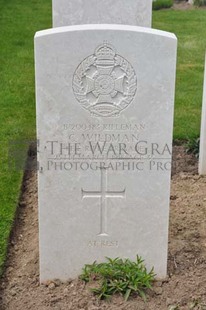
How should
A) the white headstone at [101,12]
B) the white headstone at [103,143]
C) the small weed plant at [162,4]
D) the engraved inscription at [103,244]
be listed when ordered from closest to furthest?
the white headstone at [103,143], the engraved inscription at [103,244], the white headstone at [101,12], the small weed plant at [162,4]

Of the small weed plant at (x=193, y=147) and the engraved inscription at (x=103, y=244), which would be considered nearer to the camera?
→ the engraved inscription at (x=103, y=244)

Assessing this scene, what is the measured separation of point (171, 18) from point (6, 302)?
9.46 metres

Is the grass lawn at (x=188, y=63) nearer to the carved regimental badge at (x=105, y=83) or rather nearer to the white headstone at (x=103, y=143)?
the white headstone at (x=103, y=143)

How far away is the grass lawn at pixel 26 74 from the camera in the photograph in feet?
18.4

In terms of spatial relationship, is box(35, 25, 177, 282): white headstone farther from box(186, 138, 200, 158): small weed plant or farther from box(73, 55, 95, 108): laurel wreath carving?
box(186, 138, 200, 158): small weed plant

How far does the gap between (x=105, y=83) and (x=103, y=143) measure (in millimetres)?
355

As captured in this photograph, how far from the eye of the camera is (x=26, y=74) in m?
8.66

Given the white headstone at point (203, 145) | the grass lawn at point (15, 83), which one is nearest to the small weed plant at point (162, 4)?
the grass lawn at point (15, 83)

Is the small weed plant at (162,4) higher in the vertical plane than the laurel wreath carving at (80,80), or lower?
higher

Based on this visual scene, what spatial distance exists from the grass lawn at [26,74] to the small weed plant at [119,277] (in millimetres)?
693

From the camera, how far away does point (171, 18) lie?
12453 millimetres

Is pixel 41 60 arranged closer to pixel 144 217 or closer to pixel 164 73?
pixel 164 73

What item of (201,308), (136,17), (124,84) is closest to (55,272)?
(201,308)

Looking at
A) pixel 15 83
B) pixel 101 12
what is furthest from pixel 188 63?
pixel 101 12
